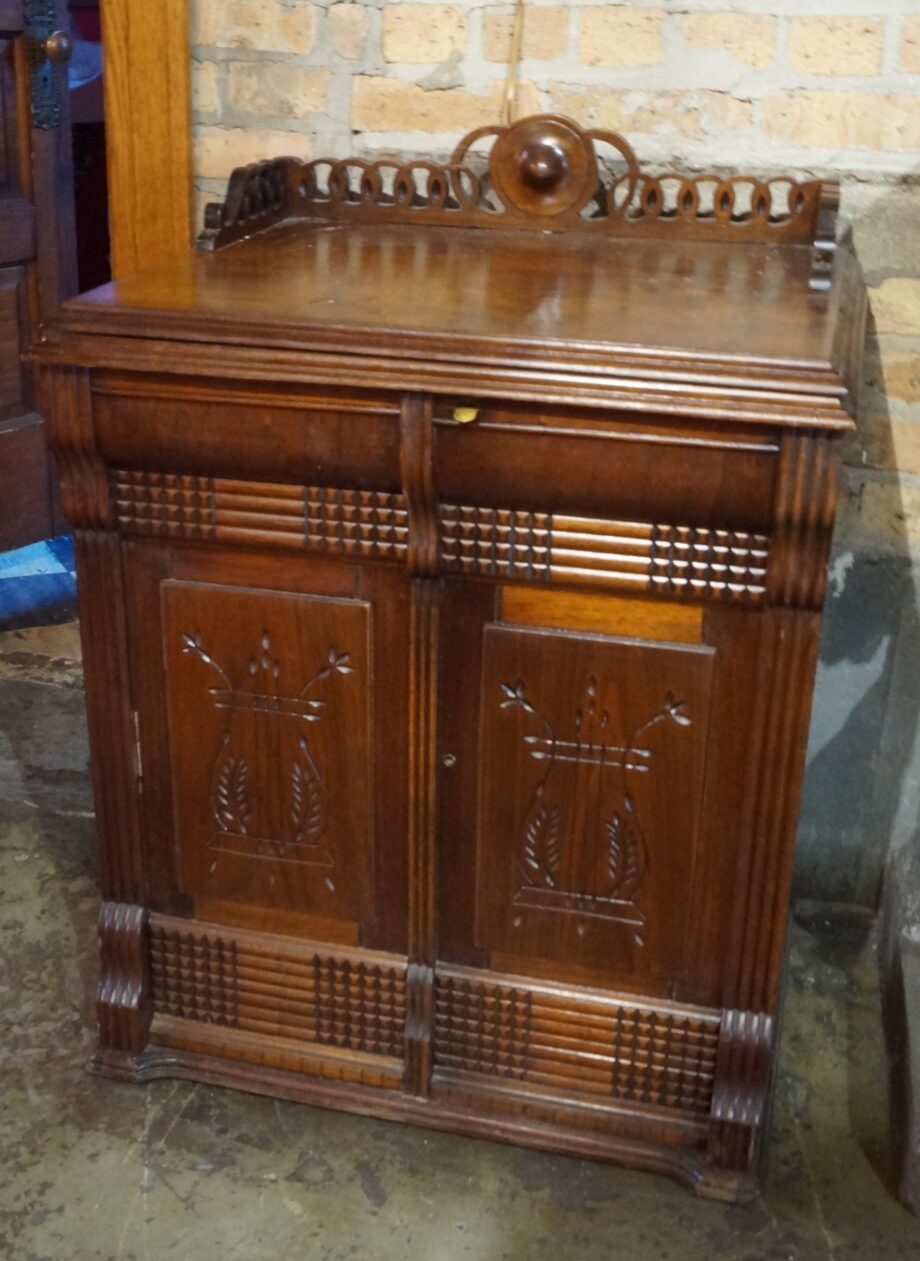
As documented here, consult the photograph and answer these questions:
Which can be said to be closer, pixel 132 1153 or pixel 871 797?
pixel 132 1153

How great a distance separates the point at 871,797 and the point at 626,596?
0.86 metres

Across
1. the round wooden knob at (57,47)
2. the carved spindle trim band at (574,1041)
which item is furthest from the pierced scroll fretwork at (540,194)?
the round wooden knob at (57,47)

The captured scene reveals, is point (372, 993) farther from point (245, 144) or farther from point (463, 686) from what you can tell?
point (245, 144)

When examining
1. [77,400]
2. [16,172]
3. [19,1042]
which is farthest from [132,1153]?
[16,172]

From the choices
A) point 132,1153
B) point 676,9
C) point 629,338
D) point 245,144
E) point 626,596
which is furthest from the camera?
point 245,144

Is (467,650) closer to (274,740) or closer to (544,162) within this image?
(274,740)

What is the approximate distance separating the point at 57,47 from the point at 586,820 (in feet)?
8.33

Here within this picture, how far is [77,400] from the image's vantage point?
1.58m

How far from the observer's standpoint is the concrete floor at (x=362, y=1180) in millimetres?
1646

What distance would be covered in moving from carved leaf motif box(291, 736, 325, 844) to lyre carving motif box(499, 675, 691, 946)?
0.86 ft

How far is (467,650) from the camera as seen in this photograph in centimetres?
162

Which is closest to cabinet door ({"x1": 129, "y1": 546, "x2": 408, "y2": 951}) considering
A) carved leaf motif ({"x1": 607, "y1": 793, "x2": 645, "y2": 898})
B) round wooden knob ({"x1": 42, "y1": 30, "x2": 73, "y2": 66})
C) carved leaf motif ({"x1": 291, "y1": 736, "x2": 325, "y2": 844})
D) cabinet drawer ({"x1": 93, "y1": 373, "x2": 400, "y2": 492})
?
carved leaf motif ({"x1": 291, "y1": 736, "x2": 325, "y2": 844})

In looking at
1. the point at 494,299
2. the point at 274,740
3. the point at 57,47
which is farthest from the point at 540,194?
the point at 57,47

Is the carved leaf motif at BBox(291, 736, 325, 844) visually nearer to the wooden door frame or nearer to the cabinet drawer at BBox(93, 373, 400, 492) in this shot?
the cabinet drawer at BBox(93, 373, 400, 492)
